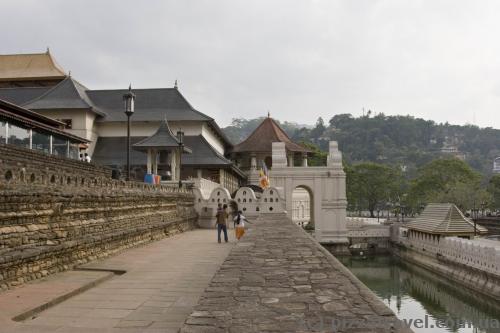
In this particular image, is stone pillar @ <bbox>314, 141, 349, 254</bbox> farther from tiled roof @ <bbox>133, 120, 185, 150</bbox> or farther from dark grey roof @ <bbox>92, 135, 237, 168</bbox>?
tiled roof @ <bbox>133, 120, 185, 150</bbox>

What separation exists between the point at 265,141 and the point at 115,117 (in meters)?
14.6

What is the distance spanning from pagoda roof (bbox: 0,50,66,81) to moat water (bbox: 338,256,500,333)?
96.7 ft

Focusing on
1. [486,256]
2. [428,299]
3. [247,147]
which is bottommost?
[428,299]

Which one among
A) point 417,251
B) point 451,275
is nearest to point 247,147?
point 417,251

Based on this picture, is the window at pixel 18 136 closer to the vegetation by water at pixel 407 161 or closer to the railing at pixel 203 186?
the railing at pixel 203 186

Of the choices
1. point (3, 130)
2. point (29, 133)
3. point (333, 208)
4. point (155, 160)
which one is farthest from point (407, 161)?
point (3, 130)

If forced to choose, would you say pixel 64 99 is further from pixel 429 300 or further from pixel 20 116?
pixel 429 300

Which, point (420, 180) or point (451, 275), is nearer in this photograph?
point (451, 275)

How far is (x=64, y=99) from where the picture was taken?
116ft

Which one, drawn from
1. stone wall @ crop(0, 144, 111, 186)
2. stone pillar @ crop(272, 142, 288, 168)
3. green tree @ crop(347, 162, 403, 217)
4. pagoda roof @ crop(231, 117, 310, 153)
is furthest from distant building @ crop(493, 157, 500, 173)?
stone wall @ crop(0, 144, 111, 186)

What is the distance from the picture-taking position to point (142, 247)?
14945 mm

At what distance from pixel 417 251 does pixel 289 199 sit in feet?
30.5

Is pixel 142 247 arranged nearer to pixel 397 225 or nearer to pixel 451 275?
pixel 451 275

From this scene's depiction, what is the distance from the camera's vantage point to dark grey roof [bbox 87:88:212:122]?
36.7m
